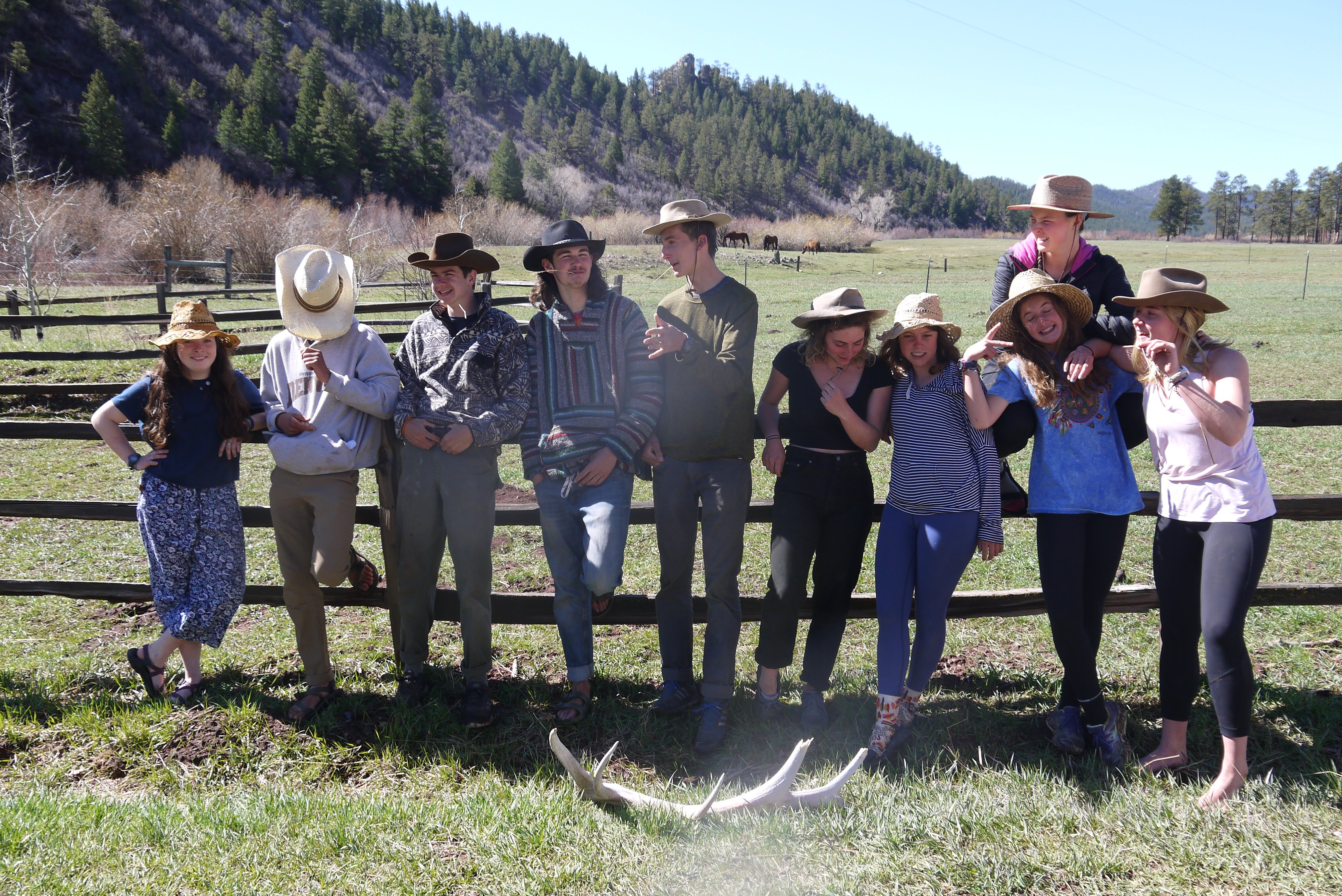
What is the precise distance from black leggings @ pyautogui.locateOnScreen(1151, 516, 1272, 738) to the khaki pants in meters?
3.49

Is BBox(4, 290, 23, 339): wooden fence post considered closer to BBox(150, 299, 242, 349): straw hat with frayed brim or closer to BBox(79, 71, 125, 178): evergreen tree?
BBox(150, 299, 242, 349): straw hat with frayed brim

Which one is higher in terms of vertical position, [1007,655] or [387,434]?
[387,434]

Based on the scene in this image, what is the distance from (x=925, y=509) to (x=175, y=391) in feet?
11.1

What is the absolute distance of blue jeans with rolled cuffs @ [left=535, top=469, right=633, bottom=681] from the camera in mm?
3830

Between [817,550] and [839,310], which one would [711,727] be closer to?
[817,550]

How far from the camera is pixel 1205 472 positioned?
327 cm

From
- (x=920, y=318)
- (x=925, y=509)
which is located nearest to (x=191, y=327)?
(x=920, y=318)

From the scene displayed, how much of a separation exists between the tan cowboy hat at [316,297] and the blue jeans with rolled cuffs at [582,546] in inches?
46.9

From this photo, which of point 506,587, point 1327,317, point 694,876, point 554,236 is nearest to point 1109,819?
point 694,876

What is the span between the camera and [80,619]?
5.31 m

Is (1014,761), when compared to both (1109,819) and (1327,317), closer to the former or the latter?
(1109,819)

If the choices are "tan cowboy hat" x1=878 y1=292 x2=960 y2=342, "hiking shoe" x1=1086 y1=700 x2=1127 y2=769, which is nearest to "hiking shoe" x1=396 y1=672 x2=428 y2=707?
"tan cowboy hat" x1=878 y1=292 x2=960 y2=342

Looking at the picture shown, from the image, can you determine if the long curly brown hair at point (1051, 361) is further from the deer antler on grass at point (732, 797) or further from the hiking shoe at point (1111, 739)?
the deer antler on grass at point (732, 797)

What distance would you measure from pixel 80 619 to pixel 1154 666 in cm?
619
